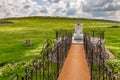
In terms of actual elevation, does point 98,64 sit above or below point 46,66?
below

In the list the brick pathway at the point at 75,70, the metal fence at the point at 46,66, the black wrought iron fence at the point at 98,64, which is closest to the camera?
Result: the metal fence at the point at 46,66

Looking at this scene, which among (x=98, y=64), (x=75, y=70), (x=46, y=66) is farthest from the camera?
(x=98, y=64)

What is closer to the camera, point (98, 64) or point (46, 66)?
point (46, 66)

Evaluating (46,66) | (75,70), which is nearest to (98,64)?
(46,66)

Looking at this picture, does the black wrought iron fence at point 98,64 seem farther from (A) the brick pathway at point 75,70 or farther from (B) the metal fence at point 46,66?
(B) the metal fence at point 46,66

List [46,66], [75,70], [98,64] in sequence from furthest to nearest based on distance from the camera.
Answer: [98,64] < [46,66] < [75,70]

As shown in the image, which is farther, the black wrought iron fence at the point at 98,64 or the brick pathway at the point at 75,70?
the brick pathway at the point at 75,70

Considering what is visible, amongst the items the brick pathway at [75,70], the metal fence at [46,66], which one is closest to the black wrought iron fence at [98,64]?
the brick pathway at [75,70]

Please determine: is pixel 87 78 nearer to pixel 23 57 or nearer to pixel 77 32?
pixel 23 57

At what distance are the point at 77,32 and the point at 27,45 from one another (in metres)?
9.38

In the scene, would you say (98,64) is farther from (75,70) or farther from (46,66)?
(75,70)

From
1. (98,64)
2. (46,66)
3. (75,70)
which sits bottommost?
(98,64)

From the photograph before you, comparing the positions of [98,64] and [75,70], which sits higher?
[75,70]

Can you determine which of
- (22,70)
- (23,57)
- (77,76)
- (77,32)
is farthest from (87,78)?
(77,32)
